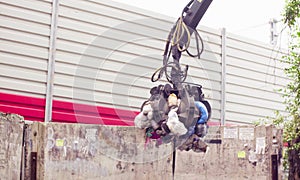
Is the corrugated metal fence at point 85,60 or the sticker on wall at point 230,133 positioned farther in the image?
the corrugated metal fence at point 85,60

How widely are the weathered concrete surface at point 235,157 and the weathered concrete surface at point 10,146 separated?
78.3 inches

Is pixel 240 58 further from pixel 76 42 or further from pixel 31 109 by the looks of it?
pixel 31 109

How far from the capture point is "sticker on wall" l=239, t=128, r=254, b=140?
5.08 metres

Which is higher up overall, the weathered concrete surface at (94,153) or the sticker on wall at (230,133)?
the sticker on wall at (230,133)

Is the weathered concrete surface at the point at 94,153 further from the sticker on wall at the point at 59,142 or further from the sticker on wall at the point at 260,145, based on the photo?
the sticker on wall at the point at 260,145

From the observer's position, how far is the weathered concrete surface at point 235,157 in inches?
191

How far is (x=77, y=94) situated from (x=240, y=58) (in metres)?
3.59

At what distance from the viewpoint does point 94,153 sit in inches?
202

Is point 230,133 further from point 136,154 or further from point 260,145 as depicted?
point 136,154

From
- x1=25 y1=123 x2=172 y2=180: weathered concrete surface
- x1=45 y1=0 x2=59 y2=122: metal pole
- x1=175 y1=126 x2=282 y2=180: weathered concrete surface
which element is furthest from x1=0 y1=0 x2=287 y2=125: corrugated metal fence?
x1=175 y1=126 x2=282 y2=180: weathered concrete surface

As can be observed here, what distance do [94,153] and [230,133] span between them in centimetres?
159

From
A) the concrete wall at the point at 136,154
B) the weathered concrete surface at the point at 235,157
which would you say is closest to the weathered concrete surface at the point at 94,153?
the concrete wall at the point at 136,154

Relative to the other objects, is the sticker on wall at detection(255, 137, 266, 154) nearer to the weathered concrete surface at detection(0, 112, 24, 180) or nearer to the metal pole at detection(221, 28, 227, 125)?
the weathered concrete surface at detection(0, 112, 24, 180)

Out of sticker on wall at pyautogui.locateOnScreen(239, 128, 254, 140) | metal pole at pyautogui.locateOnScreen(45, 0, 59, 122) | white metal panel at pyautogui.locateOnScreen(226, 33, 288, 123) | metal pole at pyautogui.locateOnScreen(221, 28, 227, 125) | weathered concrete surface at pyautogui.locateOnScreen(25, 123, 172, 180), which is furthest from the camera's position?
white metal panel at pyautogui.locateOnScreen(226, 33, 288, 123)
